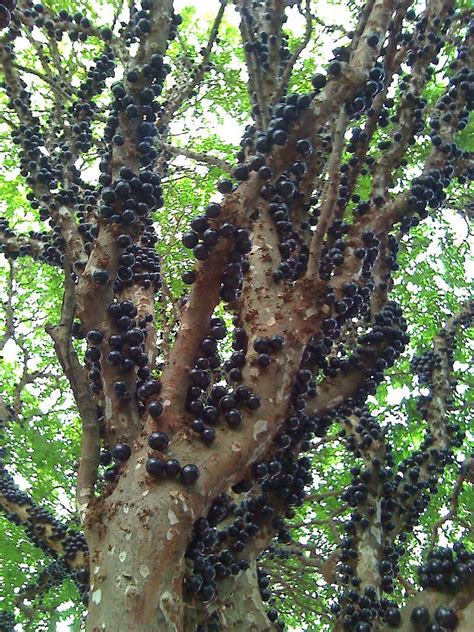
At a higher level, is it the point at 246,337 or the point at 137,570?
the point at 246,337

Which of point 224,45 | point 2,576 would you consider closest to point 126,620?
point 2,576

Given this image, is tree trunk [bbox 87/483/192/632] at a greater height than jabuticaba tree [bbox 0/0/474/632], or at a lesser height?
lesser

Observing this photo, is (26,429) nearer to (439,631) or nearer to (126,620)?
(126,620)

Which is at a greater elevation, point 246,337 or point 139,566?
point 246,337

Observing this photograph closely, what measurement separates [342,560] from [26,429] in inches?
→ 184

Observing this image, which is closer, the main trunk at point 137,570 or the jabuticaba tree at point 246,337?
the main trunk at point 137,570

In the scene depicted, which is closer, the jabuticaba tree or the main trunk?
the main trunk

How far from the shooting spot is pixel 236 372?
3328mm

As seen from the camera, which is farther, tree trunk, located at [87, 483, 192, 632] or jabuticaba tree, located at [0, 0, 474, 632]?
jabuticaba tree, located at [0, 0, 474, 632]

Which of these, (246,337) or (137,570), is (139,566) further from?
(246,337)

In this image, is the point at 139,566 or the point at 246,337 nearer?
the point at 139,566

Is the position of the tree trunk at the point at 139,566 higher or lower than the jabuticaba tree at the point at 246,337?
lower

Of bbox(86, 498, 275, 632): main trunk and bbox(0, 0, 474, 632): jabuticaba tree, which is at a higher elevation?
bbox(0, 0, 474, 632): jabuticaba tree

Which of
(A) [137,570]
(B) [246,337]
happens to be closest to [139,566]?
(A) [137,570]
